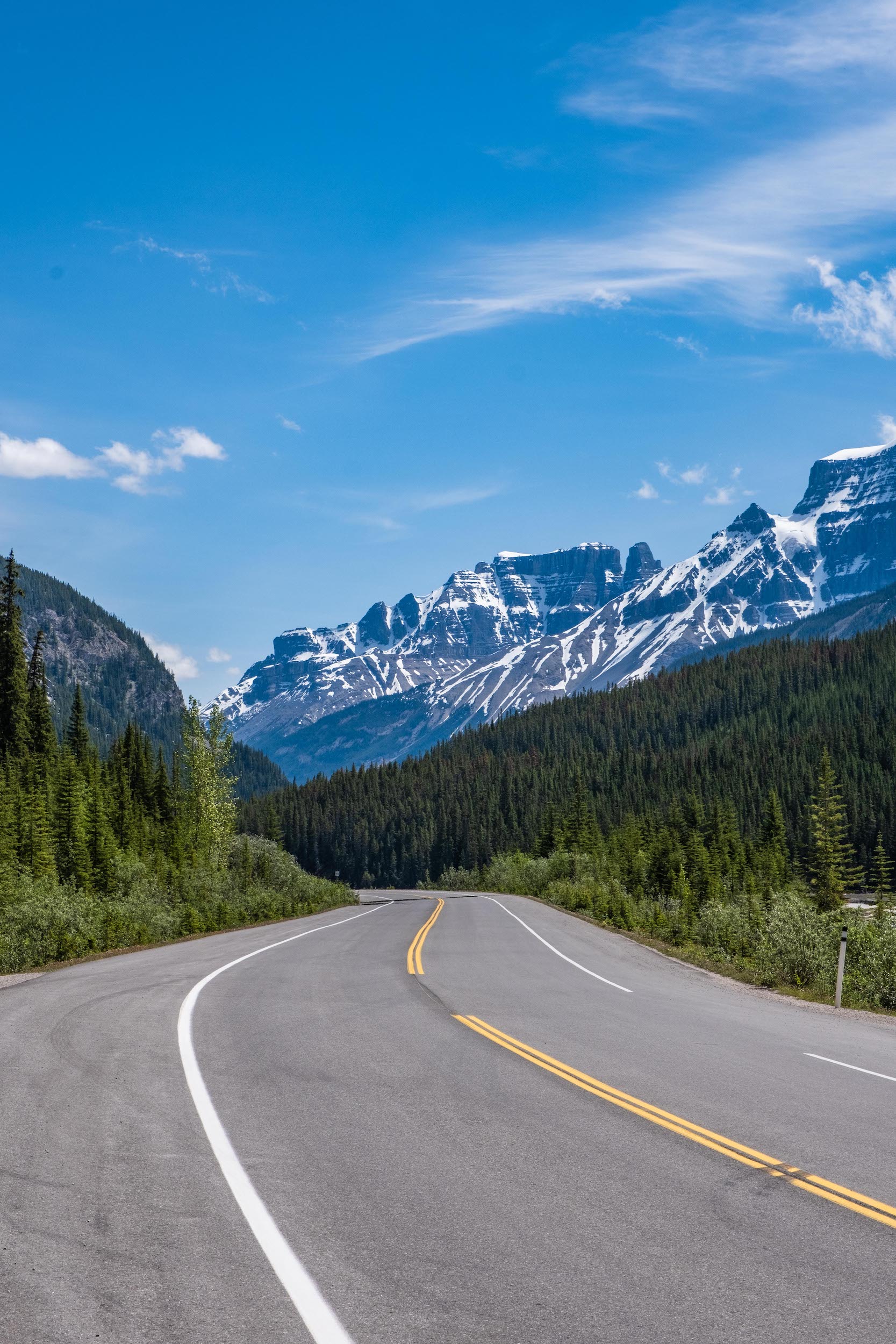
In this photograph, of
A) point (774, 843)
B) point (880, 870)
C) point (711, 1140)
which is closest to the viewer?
point (711, 1140)

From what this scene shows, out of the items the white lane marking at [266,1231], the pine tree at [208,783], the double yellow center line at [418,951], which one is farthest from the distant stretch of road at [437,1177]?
the pine tree at [208,783]

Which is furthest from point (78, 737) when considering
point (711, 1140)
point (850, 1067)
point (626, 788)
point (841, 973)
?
point (626, 788)

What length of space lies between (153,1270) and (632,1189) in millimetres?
2987

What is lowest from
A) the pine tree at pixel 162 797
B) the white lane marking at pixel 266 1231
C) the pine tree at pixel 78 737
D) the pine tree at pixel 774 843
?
the pine tree at pixel 774 843

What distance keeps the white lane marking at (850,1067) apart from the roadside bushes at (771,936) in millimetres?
7146

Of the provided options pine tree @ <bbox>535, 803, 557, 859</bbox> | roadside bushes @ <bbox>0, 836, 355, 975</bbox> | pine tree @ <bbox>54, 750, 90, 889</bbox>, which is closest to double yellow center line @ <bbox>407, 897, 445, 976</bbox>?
roadside bushes @ <bbox>0, 836, 355, 975</bbox>

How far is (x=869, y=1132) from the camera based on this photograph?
767cm

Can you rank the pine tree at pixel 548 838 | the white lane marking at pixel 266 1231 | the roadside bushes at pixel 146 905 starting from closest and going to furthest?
1. the white lane marking at pixel 266 1231
2. the roadside bushes at pixel 146 905
3. the pine tree at pixel 548 838

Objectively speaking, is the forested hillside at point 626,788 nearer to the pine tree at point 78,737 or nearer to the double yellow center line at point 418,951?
the pine tree at point 78,737

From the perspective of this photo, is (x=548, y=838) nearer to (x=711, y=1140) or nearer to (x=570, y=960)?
(x=570, y=960)

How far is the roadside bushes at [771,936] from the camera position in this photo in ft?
62.7

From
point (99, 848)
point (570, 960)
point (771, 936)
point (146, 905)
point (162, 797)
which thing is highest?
point (162, 797)

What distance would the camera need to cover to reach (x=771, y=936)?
2314 cm

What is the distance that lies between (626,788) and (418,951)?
464 ft
